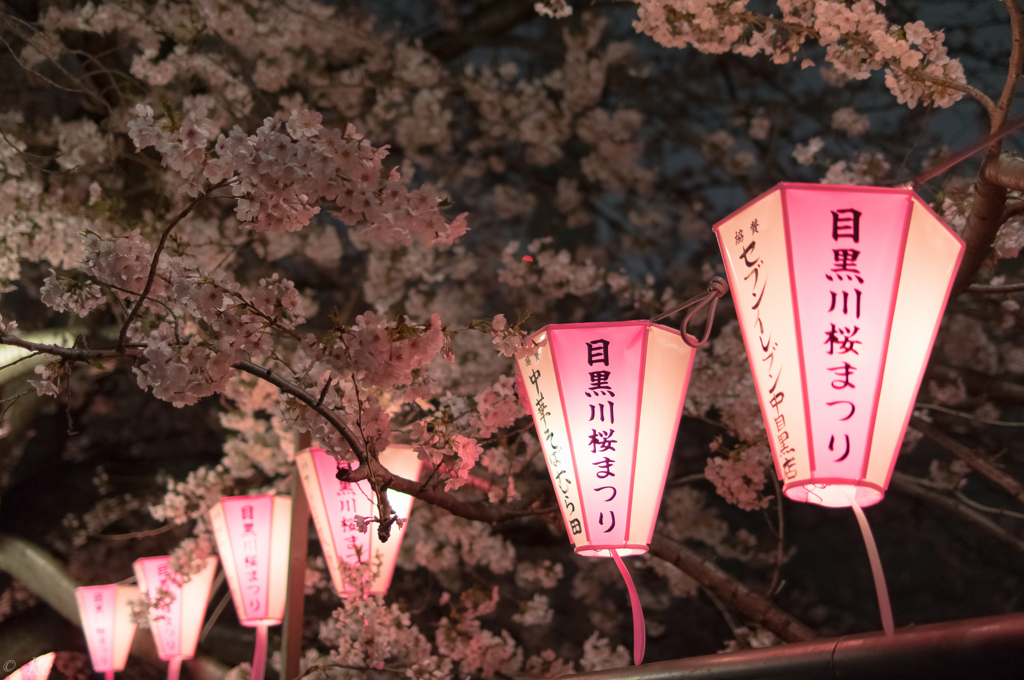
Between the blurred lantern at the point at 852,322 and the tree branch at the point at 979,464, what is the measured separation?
2243 mm

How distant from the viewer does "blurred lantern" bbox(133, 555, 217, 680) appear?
17.2ft

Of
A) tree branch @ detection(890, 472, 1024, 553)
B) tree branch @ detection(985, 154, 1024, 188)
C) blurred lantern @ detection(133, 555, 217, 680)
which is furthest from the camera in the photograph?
blurred lantern @ detection(133, 555, 217, 680)

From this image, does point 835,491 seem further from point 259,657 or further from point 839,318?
point 259,657

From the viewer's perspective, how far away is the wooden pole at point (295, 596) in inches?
162

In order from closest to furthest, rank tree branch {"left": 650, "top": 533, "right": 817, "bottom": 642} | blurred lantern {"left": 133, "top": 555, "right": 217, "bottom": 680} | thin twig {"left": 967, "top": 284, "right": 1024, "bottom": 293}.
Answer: thin twig {"left": 967, "top": 284, "right": 1024, "bottom": 293} → tree branch {"left": 650, "top": 533, "right": 817, "bottom": 642} → blurred lantern {"left": 133, "top": 555, "right": 217, "bottom": 680}

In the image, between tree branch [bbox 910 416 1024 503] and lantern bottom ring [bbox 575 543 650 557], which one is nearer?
lantern bottom ring [bbox 575 543 650 557]

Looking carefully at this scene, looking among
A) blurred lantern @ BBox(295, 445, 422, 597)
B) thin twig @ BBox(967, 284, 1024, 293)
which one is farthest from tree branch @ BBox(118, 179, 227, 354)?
thin twig @ BBox(967, 284, 1024, 293)

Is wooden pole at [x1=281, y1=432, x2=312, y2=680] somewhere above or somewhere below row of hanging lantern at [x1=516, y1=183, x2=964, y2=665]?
below

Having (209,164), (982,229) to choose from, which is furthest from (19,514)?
(982,229)

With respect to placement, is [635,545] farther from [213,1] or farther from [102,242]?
[213,1]

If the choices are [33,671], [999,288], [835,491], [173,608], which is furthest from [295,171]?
[33,671]

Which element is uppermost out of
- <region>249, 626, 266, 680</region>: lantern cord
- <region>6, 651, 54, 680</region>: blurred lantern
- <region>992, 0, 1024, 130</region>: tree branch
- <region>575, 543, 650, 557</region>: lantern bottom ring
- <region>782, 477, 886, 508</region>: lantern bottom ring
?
<region>992, 0, 1024, 130</region>: tree branch

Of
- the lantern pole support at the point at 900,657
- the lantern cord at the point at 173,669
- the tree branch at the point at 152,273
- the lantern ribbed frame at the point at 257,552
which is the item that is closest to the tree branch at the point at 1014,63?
the lantern pole support at the point at 900,657

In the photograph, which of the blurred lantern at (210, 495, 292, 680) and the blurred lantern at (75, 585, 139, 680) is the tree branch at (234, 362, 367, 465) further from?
the blurred lantern at (75, 585, 139, 680)
